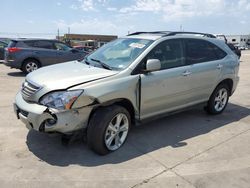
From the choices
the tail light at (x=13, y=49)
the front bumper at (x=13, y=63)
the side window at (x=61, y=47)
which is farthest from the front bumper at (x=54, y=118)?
the side window at (x=61, y=47)

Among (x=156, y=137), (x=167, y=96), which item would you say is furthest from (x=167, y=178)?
(x=167, y=96)

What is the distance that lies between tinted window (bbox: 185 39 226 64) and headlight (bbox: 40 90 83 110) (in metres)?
2.46

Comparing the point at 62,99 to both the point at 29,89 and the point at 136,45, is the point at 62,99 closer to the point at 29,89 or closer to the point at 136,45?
the point at 29,89

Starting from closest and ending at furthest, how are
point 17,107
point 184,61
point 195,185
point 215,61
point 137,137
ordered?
point 195,185
point 17,107
point 137,137
point 184,61
point 215,61

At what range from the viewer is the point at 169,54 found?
5.05m

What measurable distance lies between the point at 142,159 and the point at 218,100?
294cm

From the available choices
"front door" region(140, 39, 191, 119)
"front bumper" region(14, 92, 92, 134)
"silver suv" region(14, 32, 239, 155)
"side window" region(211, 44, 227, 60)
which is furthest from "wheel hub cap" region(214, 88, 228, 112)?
"front bumper" region(14, 92, 92, 134)

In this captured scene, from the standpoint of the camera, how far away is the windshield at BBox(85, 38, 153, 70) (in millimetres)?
4617

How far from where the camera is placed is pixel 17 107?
167 inches

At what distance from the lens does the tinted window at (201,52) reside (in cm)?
543

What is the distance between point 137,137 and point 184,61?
1621 millimetres

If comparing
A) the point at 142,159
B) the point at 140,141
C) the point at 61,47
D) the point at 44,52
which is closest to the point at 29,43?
the point at 44,52

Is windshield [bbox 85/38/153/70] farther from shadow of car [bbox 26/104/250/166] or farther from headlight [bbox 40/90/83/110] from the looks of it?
Result: shadow of car [bbox 26/104/250/166]

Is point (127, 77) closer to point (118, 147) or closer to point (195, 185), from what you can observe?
point (118, 147)
